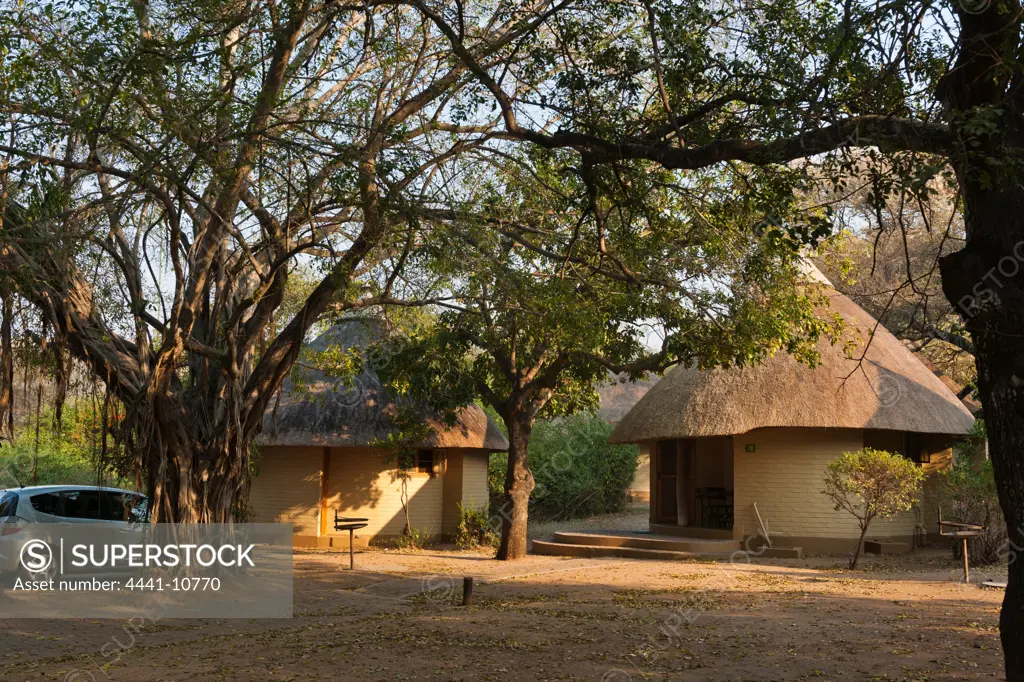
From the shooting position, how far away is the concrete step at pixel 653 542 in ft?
59.5

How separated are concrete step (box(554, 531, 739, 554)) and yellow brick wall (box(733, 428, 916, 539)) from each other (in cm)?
74

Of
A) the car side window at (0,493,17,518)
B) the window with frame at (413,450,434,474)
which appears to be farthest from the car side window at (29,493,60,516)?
the window with frame at (413,450,434,474)

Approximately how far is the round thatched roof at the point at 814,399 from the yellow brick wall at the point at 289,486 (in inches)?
277

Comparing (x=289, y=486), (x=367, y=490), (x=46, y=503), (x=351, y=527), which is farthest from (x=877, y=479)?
(x=46, y=503)

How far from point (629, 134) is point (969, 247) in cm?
301

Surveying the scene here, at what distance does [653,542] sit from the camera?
18.7 m

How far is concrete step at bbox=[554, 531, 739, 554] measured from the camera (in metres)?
18.1

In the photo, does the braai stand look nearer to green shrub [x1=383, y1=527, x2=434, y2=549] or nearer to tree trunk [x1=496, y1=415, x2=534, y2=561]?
green shrub [x1=383, y1=527, x2=434, y2=549]

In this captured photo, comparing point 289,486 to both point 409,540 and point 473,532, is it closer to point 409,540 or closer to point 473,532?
point 409,540

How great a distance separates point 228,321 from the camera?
1187cm

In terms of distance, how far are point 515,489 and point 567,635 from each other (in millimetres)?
8265

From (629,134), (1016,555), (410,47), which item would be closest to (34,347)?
(410,47)

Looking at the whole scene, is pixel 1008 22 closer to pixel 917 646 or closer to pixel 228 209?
pixel 917 646

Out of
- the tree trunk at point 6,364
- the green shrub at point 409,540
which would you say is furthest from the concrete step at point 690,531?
the tree trunk at point 6,364
